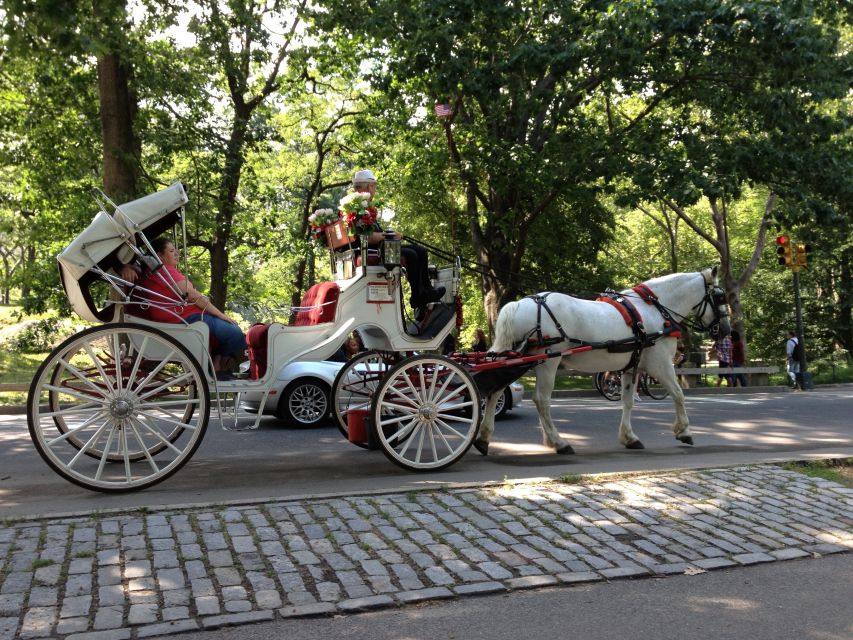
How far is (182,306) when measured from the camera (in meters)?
7.70

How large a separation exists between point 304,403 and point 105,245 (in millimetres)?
5865

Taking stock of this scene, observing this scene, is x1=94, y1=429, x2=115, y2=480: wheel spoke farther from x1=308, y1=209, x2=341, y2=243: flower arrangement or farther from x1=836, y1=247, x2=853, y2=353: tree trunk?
x1=836, y1=247, x2=853, y2=353: tree trunk

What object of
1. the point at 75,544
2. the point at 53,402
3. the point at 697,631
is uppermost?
the point at 53,402

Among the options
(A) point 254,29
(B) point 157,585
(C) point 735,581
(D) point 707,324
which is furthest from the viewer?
(A) point 254,29

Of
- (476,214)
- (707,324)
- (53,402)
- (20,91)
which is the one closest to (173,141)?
(20,91)

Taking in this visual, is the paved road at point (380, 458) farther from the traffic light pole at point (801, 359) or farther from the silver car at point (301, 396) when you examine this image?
the traffic light pole at point (801, 359)

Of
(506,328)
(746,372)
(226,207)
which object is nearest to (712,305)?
(506,328)

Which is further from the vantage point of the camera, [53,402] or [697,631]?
[53,402]

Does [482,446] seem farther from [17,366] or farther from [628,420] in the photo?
[17,366]

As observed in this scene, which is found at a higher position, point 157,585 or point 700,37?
point 700,37

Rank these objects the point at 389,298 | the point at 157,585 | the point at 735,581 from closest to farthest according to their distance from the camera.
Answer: the point at 157,585 → the point at 735,581 → the point at 389,298

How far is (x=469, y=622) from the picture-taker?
440 cm

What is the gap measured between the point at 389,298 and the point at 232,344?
1.69 meters

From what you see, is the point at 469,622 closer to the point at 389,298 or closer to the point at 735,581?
the point at 735,581
